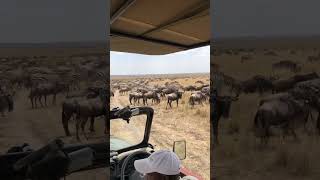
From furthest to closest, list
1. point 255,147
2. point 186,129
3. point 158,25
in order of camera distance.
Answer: point 186,129
point 158,25
point 255,147

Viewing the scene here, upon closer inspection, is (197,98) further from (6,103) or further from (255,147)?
(6,103)

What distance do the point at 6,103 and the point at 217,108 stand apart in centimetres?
115

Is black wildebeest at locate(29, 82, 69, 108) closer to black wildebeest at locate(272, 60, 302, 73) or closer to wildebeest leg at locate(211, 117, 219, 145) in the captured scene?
wildebeest leg at locate(211, 117, 219, 145)

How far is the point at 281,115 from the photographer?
2443 millimetres

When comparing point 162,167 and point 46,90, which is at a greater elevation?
point 46,90

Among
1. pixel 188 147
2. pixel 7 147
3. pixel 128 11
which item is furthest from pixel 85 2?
pixel 188 147

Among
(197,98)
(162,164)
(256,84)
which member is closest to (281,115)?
(256,84)

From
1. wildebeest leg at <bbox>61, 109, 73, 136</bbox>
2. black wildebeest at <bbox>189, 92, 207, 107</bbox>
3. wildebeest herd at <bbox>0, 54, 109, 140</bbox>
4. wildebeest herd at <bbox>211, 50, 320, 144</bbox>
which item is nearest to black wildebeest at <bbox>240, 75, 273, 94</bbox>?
wildebeest herd at <bbox>211, 50, 320, 144</bbox>

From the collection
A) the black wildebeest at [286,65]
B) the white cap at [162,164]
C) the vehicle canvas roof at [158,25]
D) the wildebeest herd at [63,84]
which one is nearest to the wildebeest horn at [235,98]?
the black wildebeest at [286,65]

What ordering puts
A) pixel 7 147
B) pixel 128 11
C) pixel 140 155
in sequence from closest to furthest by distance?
1. pixel 7 147
2. pixel 140 155
3. pixel 128 11

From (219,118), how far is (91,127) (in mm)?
710

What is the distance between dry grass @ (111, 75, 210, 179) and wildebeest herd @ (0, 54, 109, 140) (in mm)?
9750

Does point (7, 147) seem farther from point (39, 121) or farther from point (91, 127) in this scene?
point (91, 127)

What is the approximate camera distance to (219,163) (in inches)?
94.3
